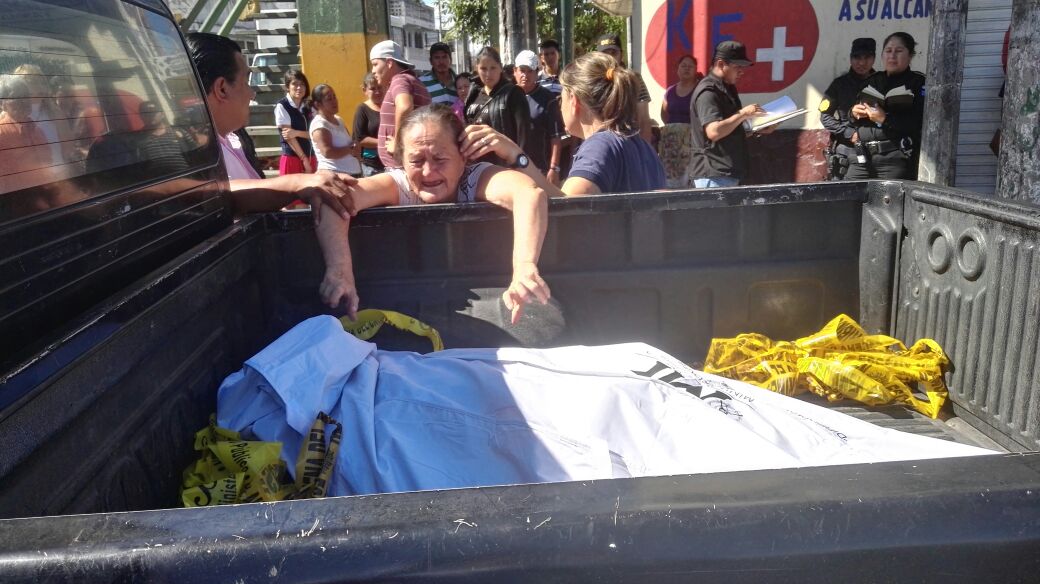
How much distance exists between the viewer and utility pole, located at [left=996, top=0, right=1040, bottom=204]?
4.50 metres

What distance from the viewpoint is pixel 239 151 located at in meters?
3.78

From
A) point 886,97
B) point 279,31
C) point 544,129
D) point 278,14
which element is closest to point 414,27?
point 278,14

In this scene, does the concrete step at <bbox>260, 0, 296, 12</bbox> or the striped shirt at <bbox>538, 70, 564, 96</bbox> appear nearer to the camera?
the striped shirt at <bbox>538, 70, 564, 96</bbox>

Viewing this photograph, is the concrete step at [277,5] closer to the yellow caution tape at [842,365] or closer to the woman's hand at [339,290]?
the woman's hand at [339,290]

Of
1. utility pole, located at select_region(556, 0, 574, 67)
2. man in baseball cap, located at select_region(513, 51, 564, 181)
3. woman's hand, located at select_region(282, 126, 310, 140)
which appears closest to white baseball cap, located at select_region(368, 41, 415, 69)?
man in baseball cap, located at select_region(513, 51, 564, 181)

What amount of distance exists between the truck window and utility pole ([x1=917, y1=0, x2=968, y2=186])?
5.18 meters

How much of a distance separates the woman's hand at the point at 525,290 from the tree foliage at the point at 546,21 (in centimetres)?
2739

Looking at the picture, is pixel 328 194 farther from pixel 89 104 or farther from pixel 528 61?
pixel 528 61

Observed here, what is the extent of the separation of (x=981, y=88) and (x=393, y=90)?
6.17m

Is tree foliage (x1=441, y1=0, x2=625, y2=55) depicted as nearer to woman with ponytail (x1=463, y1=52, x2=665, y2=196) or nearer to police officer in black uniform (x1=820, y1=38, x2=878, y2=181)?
police officer in black uniform (x1=820, y1=38, x2=878, y2=181)

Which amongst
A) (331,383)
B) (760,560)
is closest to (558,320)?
(331,383)

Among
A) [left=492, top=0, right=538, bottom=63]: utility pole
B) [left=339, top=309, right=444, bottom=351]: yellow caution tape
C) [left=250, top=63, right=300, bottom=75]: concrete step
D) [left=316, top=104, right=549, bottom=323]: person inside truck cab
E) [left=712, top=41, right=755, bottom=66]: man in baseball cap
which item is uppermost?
[left=492, top=0, right=538, bottom=63]: utility pole

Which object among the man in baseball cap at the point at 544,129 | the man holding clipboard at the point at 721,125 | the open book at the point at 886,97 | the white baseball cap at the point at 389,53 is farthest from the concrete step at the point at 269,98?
the open book at the point at 886,97

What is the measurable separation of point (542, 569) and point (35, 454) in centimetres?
86
